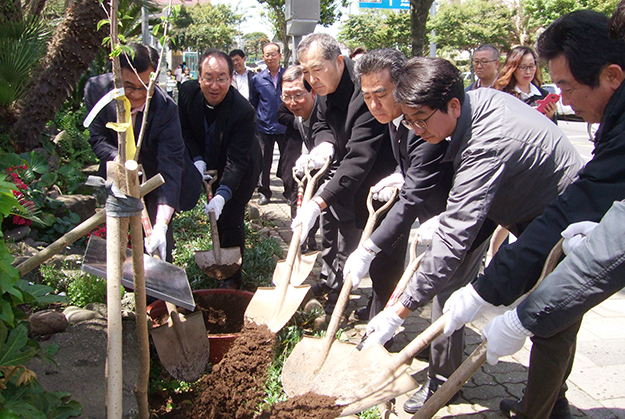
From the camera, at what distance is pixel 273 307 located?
2.98m

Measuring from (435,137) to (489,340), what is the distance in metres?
0.90

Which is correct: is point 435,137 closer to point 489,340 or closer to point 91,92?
point 489,340

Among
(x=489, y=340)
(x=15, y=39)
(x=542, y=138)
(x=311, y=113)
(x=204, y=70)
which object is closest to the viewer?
(x=489, y=340)

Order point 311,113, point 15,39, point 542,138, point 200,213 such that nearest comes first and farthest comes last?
point 542,138
point 311,113
point 15,39
point 200,213

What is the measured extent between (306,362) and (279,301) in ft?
1.72

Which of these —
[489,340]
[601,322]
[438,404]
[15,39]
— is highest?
[15,39]

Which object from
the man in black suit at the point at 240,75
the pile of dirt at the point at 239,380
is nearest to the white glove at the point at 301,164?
the pile of dirt at the point at 239,380

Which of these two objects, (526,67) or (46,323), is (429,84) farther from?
(526,67)

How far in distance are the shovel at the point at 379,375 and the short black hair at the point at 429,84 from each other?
0.78 m

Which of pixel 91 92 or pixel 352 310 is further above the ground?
pixel 91 92

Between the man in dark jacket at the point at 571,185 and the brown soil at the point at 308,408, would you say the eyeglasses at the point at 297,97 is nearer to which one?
the man in dark jacket at the point at 571,185

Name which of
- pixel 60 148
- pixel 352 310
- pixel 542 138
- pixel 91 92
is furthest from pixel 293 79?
pixel 60 148

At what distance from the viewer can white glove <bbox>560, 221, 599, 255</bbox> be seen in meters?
1.70

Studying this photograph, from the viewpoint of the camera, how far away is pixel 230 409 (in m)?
2.46
